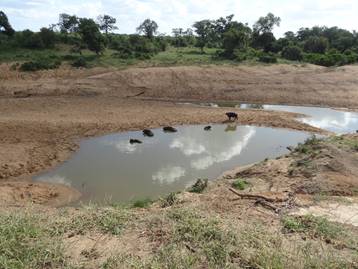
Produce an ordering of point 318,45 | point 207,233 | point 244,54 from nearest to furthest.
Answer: point 207,233 → point 244,54 → point 318,45

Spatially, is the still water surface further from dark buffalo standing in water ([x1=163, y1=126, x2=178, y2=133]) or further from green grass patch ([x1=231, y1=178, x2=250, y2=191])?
green grass patch ([x1=231, y1=178, x2=250, y2=191])

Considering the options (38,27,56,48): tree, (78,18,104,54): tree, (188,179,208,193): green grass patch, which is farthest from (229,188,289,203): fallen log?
(38,27,56,48): tree

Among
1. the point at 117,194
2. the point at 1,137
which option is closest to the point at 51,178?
the point at 117,194

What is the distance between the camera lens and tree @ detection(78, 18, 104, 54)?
108 ft

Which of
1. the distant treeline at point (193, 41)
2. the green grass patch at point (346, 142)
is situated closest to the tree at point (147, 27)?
the distant treeline at point (193, 41)

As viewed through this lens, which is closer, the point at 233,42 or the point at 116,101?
the point at 116,101

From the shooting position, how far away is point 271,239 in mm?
6539

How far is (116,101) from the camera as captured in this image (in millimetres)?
24344

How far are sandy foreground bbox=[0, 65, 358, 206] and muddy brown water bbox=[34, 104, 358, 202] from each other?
2.41ft

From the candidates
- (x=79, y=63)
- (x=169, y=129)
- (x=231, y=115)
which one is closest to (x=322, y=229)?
(x=169, y=129)

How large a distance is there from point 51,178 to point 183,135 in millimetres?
6932

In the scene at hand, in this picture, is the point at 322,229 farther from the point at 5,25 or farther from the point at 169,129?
the point at 5,25

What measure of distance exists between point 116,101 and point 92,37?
11121mm

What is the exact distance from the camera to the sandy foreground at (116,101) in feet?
46.4
